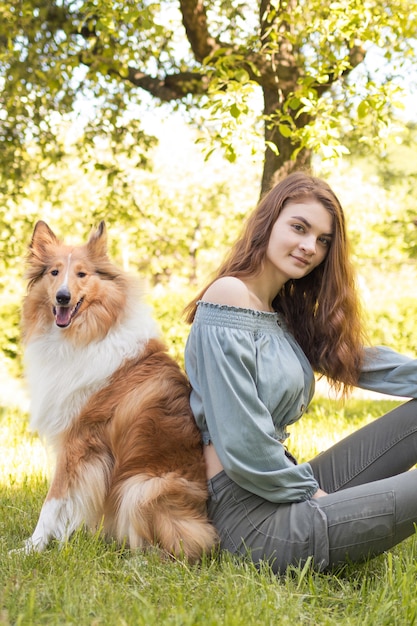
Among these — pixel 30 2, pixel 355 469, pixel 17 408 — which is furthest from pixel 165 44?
pixel 355 469

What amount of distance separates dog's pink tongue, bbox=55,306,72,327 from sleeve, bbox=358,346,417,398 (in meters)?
1.55

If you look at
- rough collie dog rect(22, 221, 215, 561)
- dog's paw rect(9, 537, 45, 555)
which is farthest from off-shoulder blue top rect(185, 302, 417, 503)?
dog's paw rect(9, 537, 45, 555)

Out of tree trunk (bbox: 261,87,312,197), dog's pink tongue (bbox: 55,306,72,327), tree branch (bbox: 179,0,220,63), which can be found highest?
tree branch (bbox: 179,0,220,63)

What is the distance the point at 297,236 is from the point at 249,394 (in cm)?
84

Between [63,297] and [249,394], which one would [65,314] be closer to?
[63,297]

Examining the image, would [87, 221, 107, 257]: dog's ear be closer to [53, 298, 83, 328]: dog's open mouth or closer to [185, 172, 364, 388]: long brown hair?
[53, 298, 83, 328]: dog's open mouth

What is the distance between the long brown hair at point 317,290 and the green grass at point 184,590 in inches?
38.7

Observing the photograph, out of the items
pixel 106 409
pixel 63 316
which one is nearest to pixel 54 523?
pixel 106 409

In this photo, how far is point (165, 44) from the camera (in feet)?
28.3

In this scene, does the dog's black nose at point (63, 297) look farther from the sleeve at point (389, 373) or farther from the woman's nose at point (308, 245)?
the sleeve at point (389, 373)

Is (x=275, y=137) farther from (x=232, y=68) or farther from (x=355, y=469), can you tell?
(x=355, y=469)

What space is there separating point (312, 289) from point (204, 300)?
2.43 ft

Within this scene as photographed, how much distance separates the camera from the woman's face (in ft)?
10.8

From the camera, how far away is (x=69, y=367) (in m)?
3.62
